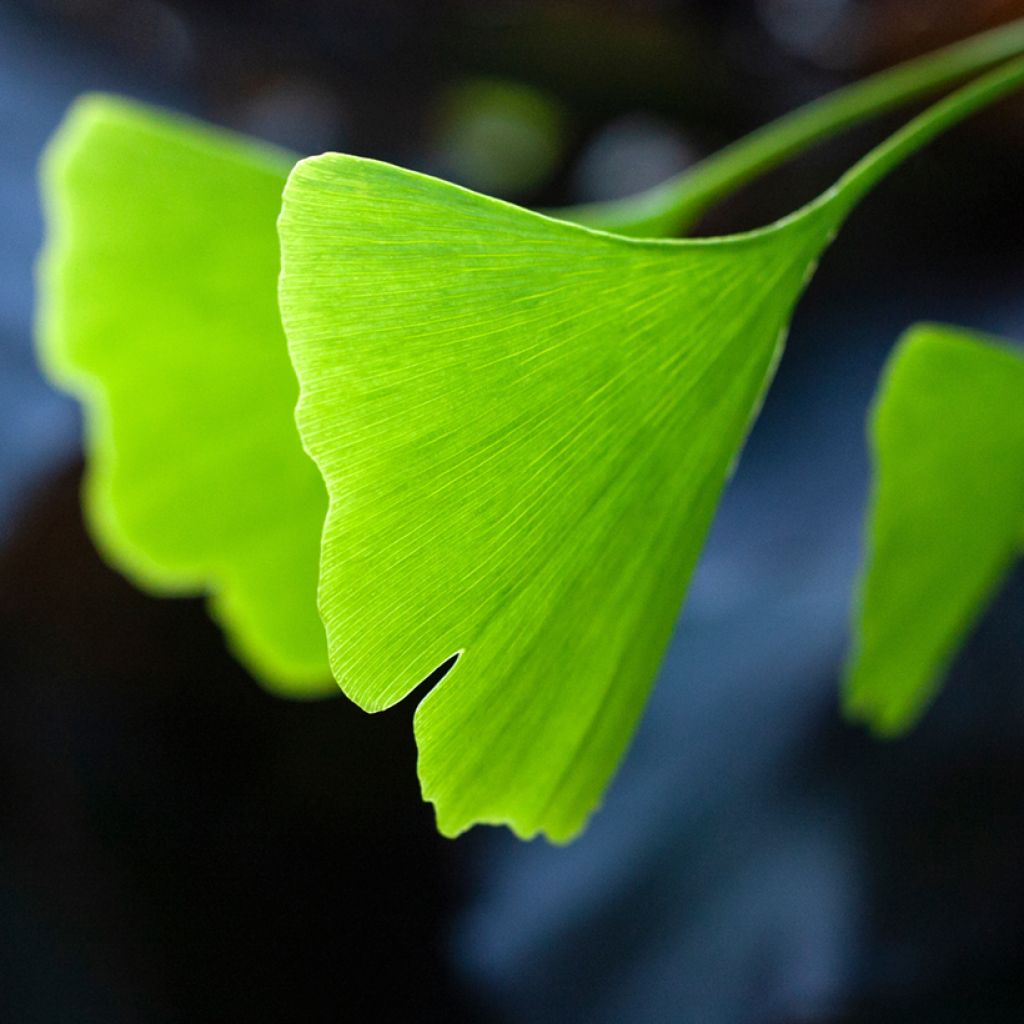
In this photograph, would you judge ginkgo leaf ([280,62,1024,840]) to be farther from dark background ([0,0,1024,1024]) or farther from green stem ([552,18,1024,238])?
dark background ([0,0,1024,1024])

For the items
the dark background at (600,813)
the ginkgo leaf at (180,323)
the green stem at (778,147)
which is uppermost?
the green stem at (778,147)

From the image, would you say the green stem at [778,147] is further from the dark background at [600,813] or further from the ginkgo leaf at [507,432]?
the dark background at [600,813]

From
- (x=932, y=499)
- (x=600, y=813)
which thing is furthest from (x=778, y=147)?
(x=600, y=813)

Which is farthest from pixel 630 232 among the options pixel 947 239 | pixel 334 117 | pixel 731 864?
pixel 334 117

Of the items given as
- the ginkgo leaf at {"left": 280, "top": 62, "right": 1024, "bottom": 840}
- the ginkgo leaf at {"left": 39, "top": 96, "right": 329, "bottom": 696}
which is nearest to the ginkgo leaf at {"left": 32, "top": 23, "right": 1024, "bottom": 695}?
the ginkgo leaf at {"left": 39, "top": 96, "right": 329, "bottom": 696}

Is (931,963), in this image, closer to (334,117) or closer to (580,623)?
(580,623)

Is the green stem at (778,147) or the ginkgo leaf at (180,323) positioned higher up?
the green stem at (778,147)

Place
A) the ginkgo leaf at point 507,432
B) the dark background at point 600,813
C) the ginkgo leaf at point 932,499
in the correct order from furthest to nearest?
the dark background at point 600,813
the ginkgo leaf at point 932,499
the ginkgo leaf at point 507,432

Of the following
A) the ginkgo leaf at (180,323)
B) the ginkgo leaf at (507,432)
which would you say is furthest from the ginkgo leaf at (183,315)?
the ginkgo leaf at (507,432)

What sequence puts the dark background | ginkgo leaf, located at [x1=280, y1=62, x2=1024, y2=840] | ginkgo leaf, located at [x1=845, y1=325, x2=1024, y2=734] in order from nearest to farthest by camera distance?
ginkgo leaf, located at [x1=280, y1=62, x2=1024, y2=840]
ginkgo leaf, located at [x1=845, y1=325, x2=1024, y2=734]
the dark background
